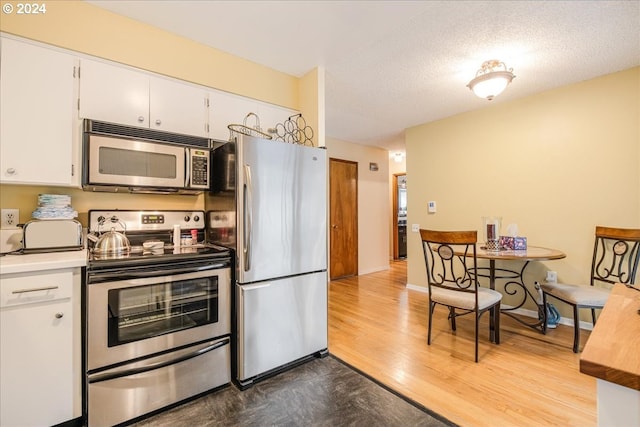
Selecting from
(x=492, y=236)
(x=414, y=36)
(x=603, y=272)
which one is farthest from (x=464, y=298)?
(x=414, y=36)

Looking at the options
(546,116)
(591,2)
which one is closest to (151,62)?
(591,2)

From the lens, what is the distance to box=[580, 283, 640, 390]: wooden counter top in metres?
0.58

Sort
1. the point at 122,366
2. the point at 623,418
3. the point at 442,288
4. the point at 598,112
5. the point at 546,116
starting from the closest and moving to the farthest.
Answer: the point at 623,418 < the point at 122,366 < the point at 442,288 < the point at 598,112 < the point at 546,116

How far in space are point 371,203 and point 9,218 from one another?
5011mm

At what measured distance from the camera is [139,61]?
2.08 metres

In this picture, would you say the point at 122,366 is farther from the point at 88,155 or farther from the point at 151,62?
the point at 151,62

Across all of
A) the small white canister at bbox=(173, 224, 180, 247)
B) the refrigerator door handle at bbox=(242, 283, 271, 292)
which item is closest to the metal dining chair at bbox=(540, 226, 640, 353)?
the refrigerator door handle at bbox=(242, 283, 271, 292)

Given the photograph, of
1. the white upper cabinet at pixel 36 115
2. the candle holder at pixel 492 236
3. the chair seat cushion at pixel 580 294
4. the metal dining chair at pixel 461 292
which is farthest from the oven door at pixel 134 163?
the chair seat cushion at pixel 580 294

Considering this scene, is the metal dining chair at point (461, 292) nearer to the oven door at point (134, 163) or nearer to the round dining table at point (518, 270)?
the round dining table at point (518, 270)

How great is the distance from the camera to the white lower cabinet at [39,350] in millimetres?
1378

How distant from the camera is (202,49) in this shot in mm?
2354

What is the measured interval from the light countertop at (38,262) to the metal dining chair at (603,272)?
3.59m

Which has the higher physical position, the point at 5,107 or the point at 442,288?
the point at 5,107

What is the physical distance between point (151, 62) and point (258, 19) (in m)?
0.87
